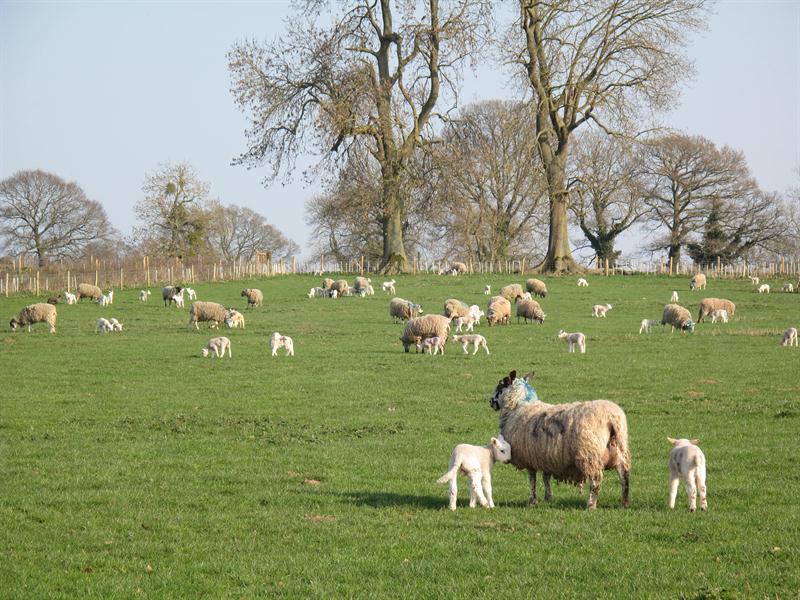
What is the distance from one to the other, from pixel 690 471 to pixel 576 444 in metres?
1.28

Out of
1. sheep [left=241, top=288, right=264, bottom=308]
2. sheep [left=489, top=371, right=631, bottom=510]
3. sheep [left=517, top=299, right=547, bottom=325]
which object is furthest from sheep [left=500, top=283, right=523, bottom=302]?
sheep [left=489, top=371, right=631, bottom=510]

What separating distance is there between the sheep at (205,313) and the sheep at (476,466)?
29174mm

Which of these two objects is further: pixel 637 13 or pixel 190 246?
pixel 190 246

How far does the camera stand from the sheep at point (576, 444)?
11297 millimetres

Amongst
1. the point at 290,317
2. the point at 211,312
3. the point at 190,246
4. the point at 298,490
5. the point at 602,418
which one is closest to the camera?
the point at 602,418

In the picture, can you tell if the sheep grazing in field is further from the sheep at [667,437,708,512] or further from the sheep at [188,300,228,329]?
the sheep at [667,437,708,512]

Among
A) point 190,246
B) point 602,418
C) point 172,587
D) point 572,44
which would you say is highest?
point 572,44

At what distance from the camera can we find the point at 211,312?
3988cm

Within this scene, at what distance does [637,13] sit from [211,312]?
34557 mm

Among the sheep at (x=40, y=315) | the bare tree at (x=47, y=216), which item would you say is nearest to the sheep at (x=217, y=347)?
the sheep at (x=40, y=315)

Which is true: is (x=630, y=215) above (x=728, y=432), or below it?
above

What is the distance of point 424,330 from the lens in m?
31.6

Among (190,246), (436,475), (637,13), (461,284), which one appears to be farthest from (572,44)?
(436,475)

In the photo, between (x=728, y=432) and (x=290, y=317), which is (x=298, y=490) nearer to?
(x=728, y=432)
